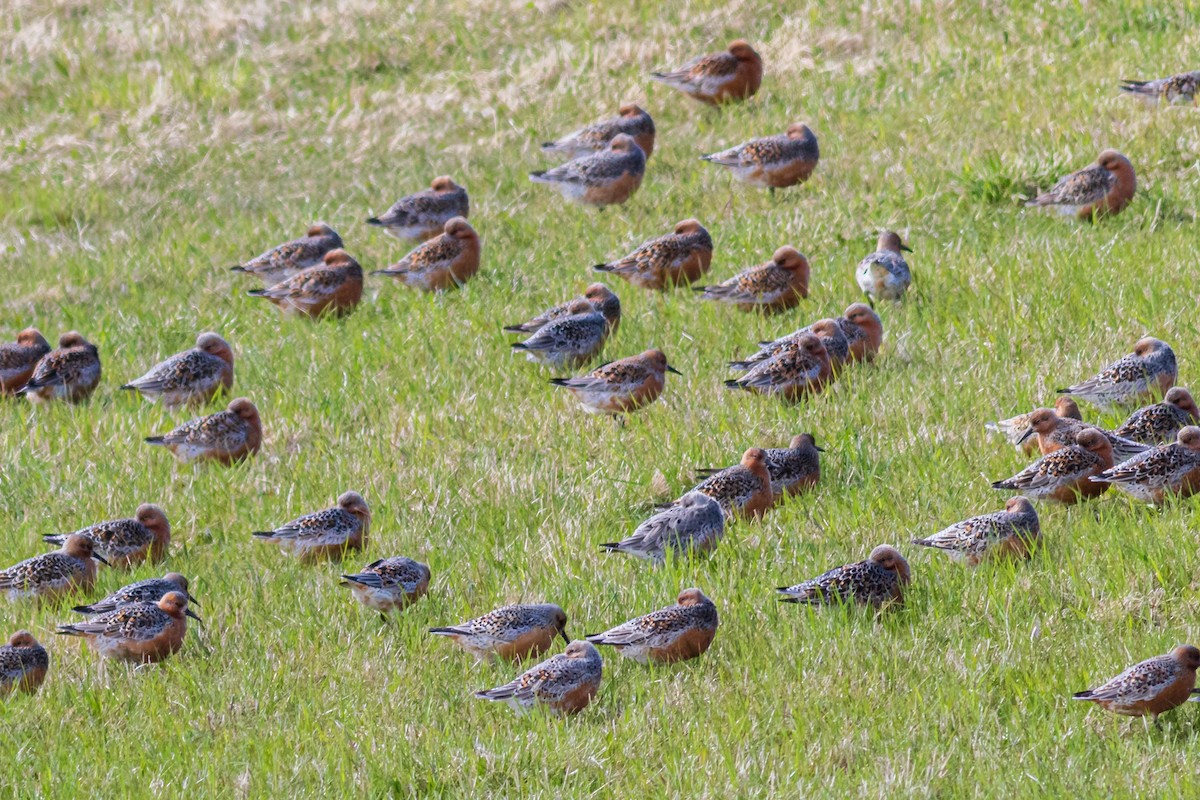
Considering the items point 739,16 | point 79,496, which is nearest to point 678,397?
point 79,496

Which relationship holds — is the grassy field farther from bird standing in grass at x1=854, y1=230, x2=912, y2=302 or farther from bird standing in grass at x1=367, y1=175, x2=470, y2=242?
bird standing in grass at x1=367, y1=175, x2=470, y2=242

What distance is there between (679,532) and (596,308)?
4100 millimetres

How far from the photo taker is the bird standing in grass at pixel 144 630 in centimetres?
761

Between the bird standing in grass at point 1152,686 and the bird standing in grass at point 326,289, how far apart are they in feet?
28.6

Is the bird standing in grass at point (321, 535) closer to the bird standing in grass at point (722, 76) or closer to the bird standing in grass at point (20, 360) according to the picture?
the bird standing in grass at point (20, 360)

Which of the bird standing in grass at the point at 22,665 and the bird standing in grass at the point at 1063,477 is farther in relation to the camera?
the bird standing in grass at the point at 1063,477

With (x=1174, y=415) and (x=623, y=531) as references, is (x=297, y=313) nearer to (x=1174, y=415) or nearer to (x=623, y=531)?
(x=623, y=531)

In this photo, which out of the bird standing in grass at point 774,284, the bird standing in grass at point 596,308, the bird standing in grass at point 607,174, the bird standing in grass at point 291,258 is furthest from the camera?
the bird standing in grass at point 607,174

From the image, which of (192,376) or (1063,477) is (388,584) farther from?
(192,376)

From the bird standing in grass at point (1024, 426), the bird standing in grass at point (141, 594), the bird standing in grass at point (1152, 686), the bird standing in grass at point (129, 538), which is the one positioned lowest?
the bird standing in grass at point (129, 538)

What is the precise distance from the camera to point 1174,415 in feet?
27.8

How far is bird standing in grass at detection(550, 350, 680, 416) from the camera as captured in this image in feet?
33.8

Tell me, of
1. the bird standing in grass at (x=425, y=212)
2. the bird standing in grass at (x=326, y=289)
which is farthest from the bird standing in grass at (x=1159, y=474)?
the bird standing in grass at (x=425, y=212)

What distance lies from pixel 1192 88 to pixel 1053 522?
763cm
